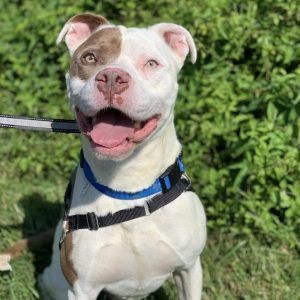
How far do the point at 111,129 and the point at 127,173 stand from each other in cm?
34

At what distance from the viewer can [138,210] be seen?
2.96 meters

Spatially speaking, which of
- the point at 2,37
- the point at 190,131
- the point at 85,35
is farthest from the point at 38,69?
the point at 85,35

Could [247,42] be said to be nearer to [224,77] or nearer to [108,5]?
[224,77]

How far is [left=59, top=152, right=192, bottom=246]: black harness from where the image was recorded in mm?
2939

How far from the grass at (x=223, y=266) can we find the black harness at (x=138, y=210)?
1076 mm

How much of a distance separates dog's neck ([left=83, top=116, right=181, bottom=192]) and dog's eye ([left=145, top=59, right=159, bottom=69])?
26cm

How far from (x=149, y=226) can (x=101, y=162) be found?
0.38 metres

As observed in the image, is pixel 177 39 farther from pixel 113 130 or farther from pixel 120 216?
pixel 120 216

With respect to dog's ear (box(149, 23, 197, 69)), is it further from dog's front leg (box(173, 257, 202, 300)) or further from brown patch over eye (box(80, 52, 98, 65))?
dog's front leg (box(173, 257, 202, 300))

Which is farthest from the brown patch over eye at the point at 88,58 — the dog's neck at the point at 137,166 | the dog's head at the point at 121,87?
the dog's neck at the point at 137,166

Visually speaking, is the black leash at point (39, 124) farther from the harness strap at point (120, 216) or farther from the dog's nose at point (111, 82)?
the dog's nose at point (111, 82)

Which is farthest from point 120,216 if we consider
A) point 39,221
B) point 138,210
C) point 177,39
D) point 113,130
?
point 39,221

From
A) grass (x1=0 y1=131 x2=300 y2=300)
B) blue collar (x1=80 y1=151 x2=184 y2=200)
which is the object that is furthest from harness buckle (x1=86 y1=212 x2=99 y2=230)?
grass (x1=0 y1=131 x2=300 y2=300)

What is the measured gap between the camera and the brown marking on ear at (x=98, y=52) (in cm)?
276
